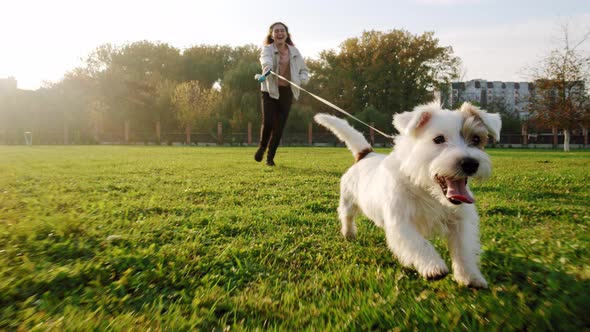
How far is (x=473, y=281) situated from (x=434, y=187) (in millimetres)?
690

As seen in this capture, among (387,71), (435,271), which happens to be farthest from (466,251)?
(387,71)

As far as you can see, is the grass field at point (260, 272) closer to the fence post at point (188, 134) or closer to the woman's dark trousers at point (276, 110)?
the woman's dark trousers at point (276, 110)

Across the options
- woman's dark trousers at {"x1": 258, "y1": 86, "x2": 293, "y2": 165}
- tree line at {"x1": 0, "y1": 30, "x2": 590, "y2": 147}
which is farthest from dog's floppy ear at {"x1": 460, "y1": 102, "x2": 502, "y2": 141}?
tree line at {"x1": 0, "y1": 30, "x2": 590, "y2": 147}

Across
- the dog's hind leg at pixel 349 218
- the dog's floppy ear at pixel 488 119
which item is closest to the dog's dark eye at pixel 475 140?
the dog's floppy ear at pixel 488 119

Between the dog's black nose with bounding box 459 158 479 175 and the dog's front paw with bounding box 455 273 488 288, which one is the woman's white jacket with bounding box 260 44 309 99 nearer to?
the dog's black nose with bounding box 459 158 479 175

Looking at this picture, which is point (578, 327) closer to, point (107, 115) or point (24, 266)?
point (24, 266)

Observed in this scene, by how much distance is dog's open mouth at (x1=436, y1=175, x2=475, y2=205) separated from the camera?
102 inches

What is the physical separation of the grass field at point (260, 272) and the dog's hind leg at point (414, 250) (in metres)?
0.12

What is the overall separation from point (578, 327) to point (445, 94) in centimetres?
5530

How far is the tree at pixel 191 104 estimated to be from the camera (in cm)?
4031

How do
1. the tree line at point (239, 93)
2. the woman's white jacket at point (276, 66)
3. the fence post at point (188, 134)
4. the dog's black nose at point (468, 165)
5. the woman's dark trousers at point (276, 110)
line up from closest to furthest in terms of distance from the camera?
the dog's black nose at point (468, 165) < the woman's white jacket at point (276, 66) < the woman's dark trousers at point (276, 110) < the tree line at point (239, 93) < the fence post at point (188, 134)

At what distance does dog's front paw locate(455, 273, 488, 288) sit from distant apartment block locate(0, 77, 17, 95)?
49.7 m

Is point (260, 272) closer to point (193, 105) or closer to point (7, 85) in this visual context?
point (193, 105)

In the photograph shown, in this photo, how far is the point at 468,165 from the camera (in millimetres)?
2584
